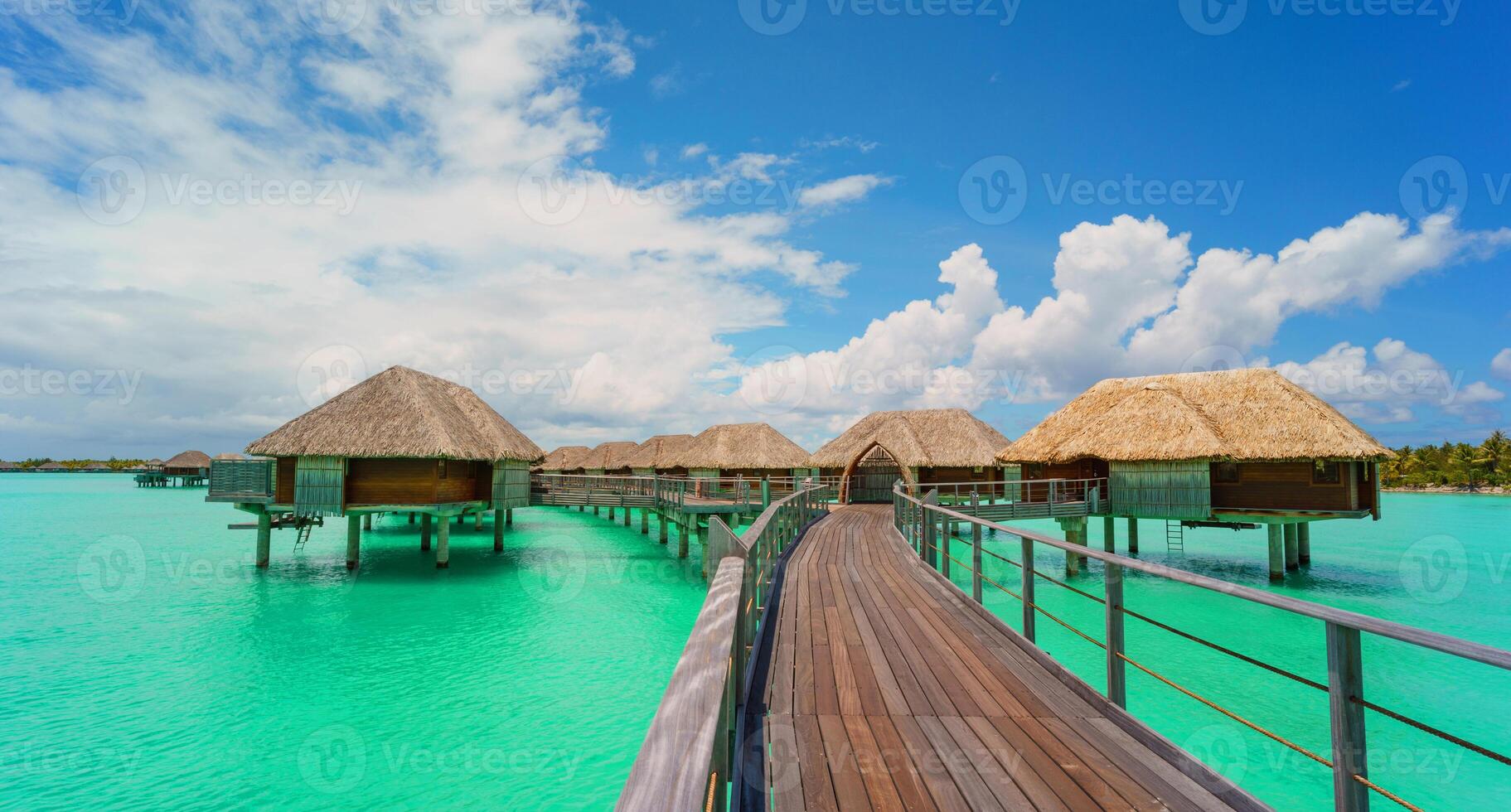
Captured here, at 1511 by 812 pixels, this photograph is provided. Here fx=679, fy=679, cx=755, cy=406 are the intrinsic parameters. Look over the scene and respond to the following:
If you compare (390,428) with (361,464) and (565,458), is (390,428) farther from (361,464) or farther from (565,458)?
(565,458)

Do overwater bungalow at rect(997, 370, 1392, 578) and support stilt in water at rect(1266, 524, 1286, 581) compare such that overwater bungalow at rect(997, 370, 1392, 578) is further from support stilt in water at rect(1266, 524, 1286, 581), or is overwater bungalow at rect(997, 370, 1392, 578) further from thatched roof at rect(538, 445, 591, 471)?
thatched roof at rect(538, 445, 591, 471)

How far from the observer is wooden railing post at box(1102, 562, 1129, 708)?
152 inches

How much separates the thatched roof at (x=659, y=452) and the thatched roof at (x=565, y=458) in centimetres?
819

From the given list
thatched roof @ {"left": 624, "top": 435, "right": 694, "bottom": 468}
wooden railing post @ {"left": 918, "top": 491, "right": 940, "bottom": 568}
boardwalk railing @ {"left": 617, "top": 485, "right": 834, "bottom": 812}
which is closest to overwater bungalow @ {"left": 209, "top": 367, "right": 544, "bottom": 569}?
wooden railing post @ {"left": 918, "top": 491, "right": 940, "bottom": 568}

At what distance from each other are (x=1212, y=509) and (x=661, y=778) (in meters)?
22.6

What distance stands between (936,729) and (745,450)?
32.4 meters

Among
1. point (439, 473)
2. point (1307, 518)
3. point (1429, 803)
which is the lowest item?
point (1429, 803)

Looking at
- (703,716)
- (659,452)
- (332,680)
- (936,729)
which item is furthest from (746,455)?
(703,716)

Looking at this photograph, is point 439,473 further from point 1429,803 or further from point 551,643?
point 1429,803

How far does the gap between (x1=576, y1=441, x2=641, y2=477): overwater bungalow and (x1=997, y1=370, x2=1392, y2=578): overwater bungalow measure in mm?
32589

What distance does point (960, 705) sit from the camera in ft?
13.8

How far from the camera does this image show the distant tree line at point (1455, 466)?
6862cm

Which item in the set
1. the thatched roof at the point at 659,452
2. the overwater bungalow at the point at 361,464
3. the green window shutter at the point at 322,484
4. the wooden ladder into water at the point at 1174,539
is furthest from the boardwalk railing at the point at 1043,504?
the thatched roof at the point at 659,452

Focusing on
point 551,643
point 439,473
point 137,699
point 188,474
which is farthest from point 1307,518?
point 188,474
